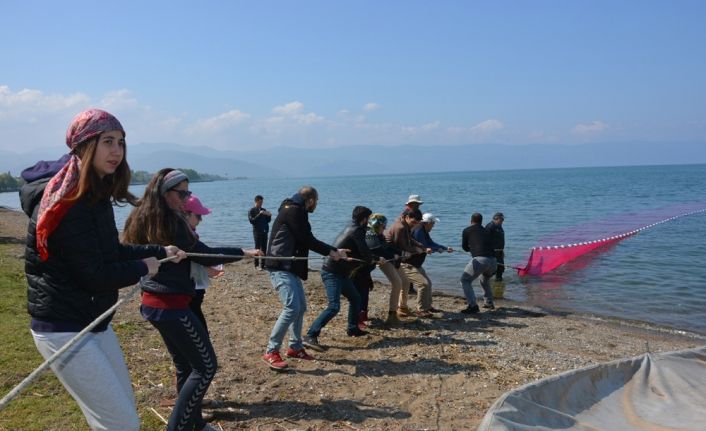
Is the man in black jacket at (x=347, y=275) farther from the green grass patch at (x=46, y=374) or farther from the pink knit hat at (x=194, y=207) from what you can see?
the pink knit hat at (x=194, y=207)

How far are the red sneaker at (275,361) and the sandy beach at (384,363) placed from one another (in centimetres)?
9

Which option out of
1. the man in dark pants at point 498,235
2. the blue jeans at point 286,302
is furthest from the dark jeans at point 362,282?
the man in dark pants at point 498,235

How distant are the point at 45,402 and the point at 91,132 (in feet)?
11.9

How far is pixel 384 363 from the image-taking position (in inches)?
284

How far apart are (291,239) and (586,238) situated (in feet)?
78.7

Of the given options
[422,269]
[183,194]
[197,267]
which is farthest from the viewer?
[422,269]

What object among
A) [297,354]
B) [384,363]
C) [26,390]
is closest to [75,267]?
[26,390]

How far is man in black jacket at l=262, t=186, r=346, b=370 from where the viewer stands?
22.1 feet

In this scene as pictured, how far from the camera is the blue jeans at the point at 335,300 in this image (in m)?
7.89

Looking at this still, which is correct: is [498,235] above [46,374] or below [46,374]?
above

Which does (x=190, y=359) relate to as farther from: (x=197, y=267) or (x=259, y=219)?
(x=259, y=219)

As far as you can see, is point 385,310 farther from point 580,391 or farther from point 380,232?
point 580,391

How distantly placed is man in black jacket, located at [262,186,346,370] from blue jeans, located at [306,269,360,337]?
0.79 m

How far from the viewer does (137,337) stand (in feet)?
25.7
